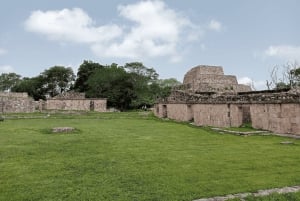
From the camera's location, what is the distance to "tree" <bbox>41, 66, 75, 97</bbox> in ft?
222

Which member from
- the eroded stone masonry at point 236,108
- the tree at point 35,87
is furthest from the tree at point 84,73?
the eroded stone masonry at point 236,108

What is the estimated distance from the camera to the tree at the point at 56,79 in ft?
222

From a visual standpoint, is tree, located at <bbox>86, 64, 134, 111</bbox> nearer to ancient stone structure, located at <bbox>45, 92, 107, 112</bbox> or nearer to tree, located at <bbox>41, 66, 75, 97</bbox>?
ancient stone structure, located at <bbox>45, 92, 107, 112</bbox>

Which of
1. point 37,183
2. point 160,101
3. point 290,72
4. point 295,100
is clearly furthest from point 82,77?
point 37,183

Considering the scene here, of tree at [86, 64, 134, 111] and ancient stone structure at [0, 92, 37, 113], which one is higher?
tree at [86, 64, 134, 111]

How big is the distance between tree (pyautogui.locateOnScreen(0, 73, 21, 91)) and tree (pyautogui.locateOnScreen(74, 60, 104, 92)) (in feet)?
83.4

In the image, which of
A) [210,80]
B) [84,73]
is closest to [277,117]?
[210,80]

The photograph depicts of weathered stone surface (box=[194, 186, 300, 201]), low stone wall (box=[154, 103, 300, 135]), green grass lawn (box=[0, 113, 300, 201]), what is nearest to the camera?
weathered stone surface (box=[194, 186, 300, 201])

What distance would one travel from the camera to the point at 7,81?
3260 inches

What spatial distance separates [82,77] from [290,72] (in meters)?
42.0

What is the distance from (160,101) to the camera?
32.2 meters

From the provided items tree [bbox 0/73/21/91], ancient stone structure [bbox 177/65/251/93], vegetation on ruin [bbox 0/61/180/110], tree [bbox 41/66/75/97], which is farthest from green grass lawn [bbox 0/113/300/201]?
tree [bbox 0/73/21/91]

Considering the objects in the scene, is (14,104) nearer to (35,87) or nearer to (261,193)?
(35,87)

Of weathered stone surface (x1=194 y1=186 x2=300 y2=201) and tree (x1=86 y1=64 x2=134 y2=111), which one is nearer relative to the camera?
weathered stone surface (x1=194 y1=186 x2=300 y2=201)
